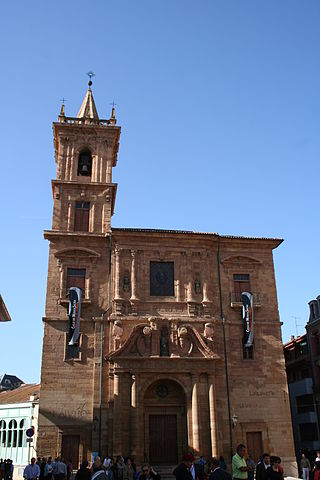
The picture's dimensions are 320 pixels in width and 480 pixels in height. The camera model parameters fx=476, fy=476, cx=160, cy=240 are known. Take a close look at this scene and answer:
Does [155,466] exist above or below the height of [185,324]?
below

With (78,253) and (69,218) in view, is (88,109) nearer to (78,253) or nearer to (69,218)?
(69,218)

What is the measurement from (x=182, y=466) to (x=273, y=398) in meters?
23.0

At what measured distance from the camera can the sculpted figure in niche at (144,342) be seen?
28.9 meters

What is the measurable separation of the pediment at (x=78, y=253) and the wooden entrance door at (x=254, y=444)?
1474 centimetres

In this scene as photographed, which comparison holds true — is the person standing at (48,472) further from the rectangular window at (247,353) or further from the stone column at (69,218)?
the stone column at (69,218)

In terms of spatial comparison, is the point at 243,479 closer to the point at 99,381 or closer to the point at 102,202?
the point at 99,381

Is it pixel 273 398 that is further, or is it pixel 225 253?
pixel 225 253

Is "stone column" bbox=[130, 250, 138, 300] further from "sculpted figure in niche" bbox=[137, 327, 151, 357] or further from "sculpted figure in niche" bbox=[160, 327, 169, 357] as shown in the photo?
"sculpted figure in niche" bbox=[160, 327, 169, 357]

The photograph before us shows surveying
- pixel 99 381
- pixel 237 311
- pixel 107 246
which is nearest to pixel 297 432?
pixel 237 311

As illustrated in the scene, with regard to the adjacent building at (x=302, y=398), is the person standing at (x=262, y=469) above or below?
below

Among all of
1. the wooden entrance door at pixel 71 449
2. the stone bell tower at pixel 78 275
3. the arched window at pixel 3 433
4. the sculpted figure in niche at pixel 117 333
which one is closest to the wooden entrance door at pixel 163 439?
the stone bell tower at pixel 78 275

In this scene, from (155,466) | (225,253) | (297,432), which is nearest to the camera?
(155,466)

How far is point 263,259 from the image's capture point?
33344mm

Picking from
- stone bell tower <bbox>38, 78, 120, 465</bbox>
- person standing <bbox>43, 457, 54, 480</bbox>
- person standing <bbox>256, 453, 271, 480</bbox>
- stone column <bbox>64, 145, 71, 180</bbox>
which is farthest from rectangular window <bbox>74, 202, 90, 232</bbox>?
person standing <bbox>256, 453, 271, 480</bbox>
